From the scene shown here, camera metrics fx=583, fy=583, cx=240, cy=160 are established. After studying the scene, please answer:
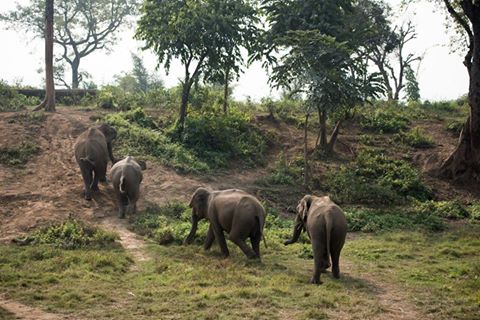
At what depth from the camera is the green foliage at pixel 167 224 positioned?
529 inches

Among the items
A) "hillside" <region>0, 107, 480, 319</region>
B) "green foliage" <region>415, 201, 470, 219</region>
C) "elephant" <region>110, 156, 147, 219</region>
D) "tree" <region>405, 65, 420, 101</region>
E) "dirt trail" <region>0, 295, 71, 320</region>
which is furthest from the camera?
"tree" <region>405, 65, 420, 101</region>

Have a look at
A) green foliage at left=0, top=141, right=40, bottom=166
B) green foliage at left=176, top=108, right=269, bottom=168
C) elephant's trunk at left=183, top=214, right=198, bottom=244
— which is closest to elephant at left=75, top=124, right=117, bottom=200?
green foliage at left=0, top=141, right=40, bottom=166

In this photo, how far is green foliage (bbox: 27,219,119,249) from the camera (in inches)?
492

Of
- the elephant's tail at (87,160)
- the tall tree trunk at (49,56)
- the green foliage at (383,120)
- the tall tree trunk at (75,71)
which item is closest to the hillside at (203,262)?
the elephant's tail at (87,160)

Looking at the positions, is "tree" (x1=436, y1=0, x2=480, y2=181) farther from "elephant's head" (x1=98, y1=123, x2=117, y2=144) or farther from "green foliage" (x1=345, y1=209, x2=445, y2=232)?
"elephant's head" (x1=98, y1=123, x2=117, y2=144)

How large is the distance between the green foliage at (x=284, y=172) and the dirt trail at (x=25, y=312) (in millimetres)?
12456

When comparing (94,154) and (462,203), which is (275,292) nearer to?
(94,154)

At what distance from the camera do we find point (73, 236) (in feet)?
41.3

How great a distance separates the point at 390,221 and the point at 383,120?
38.3 ft

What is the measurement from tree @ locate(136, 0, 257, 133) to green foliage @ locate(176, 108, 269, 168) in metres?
0.85

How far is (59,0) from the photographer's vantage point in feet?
155

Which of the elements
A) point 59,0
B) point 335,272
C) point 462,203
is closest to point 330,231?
point 335,272

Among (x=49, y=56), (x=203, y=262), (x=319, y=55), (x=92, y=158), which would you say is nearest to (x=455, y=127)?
(x=319, y=55)

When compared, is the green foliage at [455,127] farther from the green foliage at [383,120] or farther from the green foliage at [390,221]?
the green foliage at [390,221]
